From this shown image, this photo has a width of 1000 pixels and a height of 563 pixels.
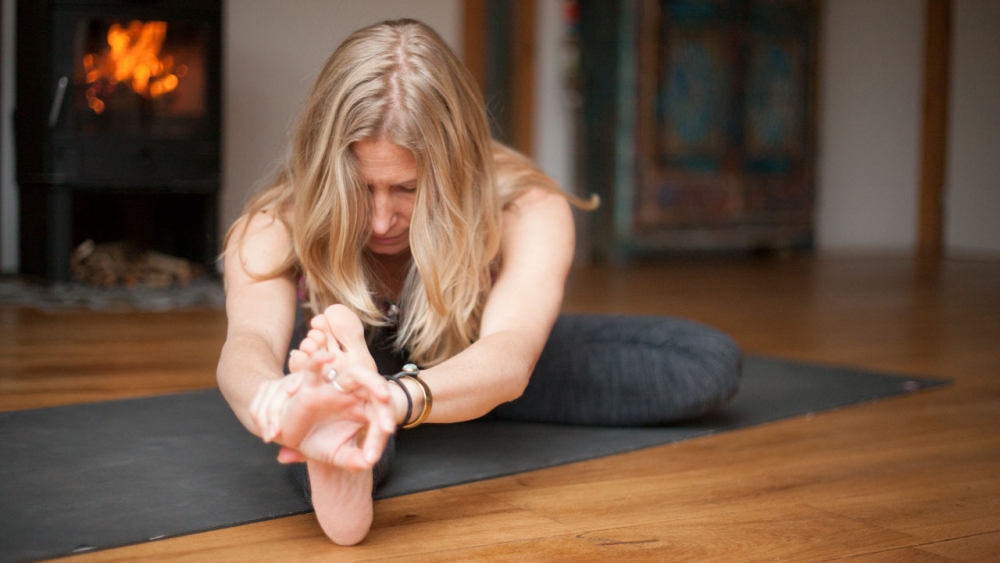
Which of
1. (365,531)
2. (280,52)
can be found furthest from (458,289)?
(280,52)

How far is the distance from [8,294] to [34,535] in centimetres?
243

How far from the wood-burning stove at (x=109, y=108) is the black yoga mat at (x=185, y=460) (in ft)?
5.79

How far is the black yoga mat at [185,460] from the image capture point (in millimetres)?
1122

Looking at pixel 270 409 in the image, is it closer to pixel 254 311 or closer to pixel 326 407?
pixel 326 407

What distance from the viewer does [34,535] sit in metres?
1.07

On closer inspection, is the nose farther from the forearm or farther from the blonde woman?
the forearm

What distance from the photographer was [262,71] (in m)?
4.29

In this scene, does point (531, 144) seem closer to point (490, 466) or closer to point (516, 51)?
point (516, 51)

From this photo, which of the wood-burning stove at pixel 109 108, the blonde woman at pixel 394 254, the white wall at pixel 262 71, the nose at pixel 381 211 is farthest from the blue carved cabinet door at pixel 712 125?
the nose at pixel 381 211

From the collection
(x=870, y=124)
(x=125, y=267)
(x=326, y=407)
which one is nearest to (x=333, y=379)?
(x=326, y=407)

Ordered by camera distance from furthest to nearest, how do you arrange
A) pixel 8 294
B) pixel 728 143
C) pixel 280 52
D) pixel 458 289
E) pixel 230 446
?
pixel 728 143, pixel 280 52, pixel 8 294, pixel 230 446, pixel 458 289

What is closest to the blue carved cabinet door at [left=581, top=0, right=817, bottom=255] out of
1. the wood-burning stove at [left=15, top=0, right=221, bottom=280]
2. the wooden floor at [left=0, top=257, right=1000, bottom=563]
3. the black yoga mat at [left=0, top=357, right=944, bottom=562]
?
the wood-burning stove at [left=15, top=0, right=221, bottom=280]

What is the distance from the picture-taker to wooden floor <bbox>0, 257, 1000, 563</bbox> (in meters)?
1.08

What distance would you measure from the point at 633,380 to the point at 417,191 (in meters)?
0.61
